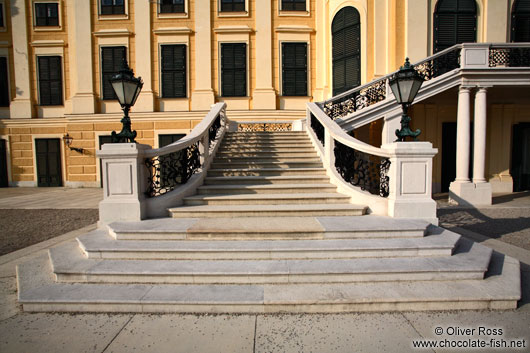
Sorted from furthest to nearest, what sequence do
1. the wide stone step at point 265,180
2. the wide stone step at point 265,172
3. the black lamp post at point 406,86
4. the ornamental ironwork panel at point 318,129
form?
the ornamental ironwork panel at point 318,129, the wide stone step at point 265,172, the wide stone step at point 265,180, the black lamp post at point 406,86

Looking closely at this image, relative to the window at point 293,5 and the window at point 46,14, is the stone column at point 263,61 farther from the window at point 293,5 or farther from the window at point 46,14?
the window at point 46,14

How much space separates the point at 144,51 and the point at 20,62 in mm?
6738

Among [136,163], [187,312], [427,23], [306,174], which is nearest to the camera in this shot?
[187,312]

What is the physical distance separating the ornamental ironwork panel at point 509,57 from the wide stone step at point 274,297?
9.19 metres

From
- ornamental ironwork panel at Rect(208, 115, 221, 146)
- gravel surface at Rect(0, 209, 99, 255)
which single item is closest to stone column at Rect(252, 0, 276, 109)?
ornamental ironwork panel at Rect(208, 115, 221, 146)

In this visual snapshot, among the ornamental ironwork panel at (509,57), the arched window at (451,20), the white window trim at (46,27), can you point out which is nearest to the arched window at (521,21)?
the arched window at (451,20)

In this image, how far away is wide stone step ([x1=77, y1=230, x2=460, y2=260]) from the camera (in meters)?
3.65

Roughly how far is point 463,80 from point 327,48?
607cm

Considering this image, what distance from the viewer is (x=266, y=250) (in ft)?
12.0

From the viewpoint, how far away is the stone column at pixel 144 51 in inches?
524

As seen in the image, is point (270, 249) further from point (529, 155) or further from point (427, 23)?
point (529, 155)

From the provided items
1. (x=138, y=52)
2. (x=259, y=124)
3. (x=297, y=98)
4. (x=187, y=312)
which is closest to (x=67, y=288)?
(x=187, y=312)

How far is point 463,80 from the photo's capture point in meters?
9.03

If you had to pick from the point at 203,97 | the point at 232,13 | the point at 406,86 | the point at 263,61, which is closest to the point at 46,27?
the point at 203,97
